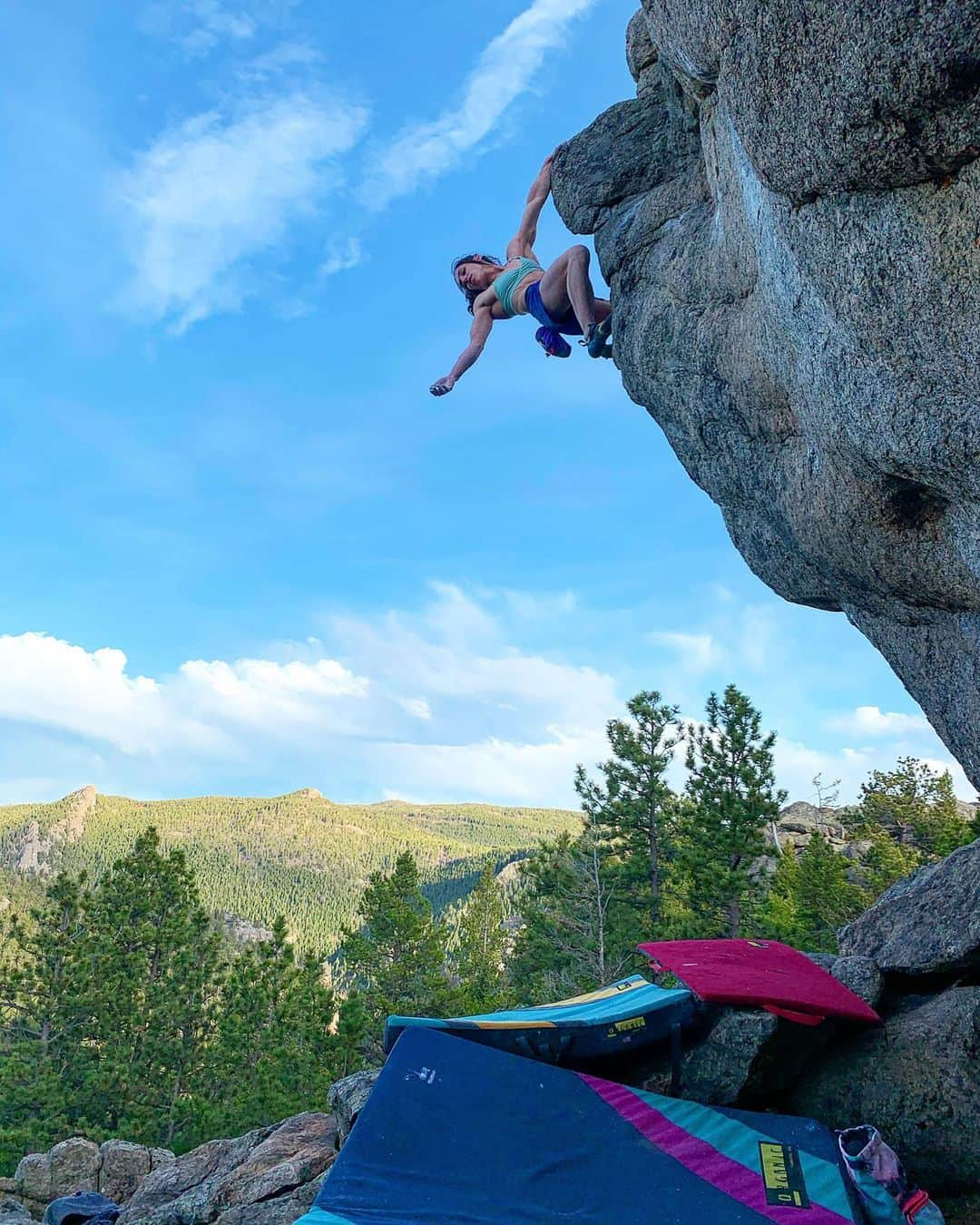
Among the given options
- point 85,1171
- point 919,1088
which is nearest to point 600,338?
point 919,1088

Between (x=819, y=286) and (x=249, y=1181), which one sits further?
(x=249, y=1181)

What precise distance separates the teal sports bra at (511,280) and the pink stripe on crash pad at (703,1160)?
23.5 ft

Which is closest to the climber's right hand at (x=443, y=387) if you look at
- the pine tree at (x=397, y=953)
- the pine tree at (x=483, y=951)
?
the pine tree at (x=397, y=953)

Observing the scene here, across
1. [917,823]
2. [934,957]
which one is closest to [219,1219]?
[934,957]

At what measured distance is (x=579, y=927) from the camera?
25750 millimetres

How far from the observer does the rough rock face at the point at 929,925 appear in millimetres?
6961

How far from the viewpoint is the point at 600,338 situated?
315 inches

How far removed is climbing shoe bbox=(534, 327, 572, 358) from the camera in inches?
328

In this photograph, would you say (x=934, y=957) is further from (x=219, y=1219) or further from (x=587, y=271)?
(x=587, y=271)

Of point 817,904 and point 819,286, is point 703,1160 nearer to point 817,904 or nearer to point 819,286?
point 819,286

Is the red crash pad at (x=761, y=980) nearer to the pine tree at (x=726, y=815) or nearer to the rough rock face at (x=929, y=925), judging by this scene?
the rough rock face at (x=929, y=925)

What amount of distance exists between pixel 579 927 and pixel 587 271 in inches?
895

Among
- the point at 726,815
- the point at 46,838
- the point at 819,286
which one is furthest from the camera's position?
the point at 46,838

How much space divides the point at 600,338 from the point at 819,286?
3.80 meters
